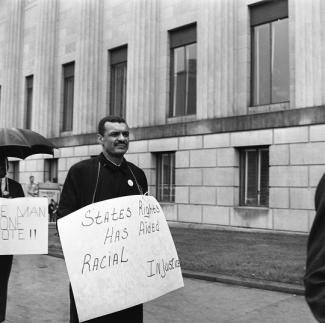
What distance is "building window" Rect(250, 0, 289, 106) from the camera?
16.4 meters

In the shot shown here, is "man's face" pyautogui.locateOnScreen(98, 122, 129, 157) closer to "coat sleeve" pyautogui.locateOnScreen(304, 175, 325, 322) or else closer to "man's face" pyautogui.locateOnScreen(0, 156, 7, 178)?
"man's face" pyautogui.locateOnScreen(0, 156, 7, 178)

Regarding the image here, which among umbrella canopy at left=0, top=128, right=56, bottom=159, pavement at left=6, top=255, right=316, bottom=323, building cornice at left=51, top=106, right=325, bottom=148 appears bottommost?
pavement at left=6, top=255, right=316, bottom=323

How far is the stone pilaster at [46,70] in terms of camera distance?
1001 inches

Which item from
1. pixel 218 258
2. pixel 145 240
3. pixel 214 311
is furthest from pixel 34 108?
pixel 145 240

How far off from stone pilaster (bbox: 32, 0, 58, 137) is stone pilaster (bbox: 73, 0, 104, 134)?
9.72 ft

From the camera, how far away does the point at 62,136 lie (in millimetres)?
24656

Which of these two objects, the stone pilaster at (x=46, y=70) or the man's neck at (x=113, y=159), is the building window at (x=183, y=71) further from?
→ the man's neck at (x=113, y=159)

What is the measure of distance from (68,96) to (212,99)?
1053cm

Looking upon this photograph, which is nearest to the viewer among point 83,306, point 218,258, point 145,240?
point 83,306

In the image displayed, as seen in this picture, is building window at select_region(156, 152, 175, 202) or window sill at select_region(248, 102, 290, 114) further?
building window at select_region(156, 152, 175, 202)

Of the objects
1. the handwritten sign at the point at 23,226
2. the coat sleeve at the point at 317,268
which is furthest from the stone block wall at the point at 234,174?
the coat sleeve at the point at 317,268

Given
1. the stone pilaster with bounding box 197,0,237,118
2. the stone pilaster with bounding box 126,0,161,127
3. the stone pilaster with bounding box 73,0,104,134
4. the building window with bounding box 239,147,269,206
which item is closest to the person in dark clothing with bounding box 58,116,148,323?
the building window with bounding box 239,147,269,206

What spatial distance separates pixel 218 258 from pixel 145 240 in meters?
6.79

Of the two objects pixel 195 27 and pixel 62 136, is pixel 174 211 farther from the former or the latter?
pixel 62 136
